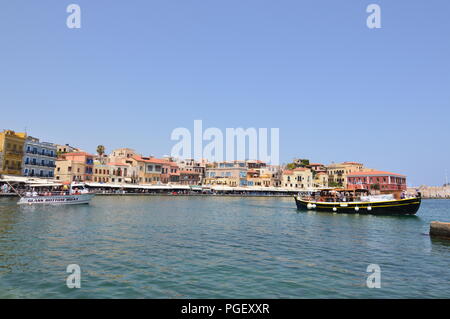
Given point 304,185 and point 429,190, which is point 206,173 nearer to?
point 304,185

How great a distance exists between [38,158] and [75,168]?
43.4 ft

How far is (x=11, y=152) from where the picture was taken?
61.8 m

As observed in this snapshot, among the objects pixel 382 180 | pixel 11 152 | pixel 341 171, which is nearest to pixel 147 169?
pixel 11 152

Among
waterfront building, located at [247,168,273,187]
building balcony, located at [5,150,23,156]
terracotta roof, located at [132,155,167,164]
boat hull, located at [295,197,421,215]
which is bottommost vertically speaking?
boat hull, located at [295,197,421,215]

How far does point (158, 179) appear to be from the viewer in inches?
4077

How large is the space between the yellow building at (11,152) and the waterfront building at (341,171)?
9670cm

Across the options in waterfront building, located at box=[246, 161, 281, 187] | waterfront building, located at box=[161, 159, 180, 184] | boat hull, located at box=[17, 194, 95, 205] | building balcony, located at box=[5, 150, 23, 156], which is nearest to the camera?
boat hull, located at box=[17, 194, 95, 205]

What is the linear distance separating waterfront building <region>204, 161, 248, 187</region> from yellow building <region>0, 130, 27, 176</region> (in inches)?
2527

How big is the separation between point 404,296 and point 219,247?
32.2 ft

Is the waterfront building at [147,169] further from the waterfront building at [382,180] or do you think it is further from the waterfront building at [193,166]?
the waterfront building at [382,180]

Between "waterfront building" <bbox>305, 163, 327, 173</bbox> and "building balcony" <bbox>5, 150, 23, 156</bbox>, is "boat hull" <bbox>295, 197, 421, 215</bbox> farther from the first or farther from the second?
"waterfront building" <bbox>305, 163, 327, 173</bbox>

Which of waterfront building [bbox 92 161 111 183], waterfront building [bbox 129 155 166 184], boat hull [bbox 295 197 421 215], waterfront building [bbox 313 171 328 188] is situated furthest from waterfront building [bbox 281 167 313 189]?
boat hull [bbox 295 197 421 215]

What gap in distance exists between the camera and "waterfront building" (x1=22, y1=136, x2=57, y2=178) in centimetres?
6550

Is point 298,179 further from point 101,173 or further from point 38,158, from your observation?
point 38,158
